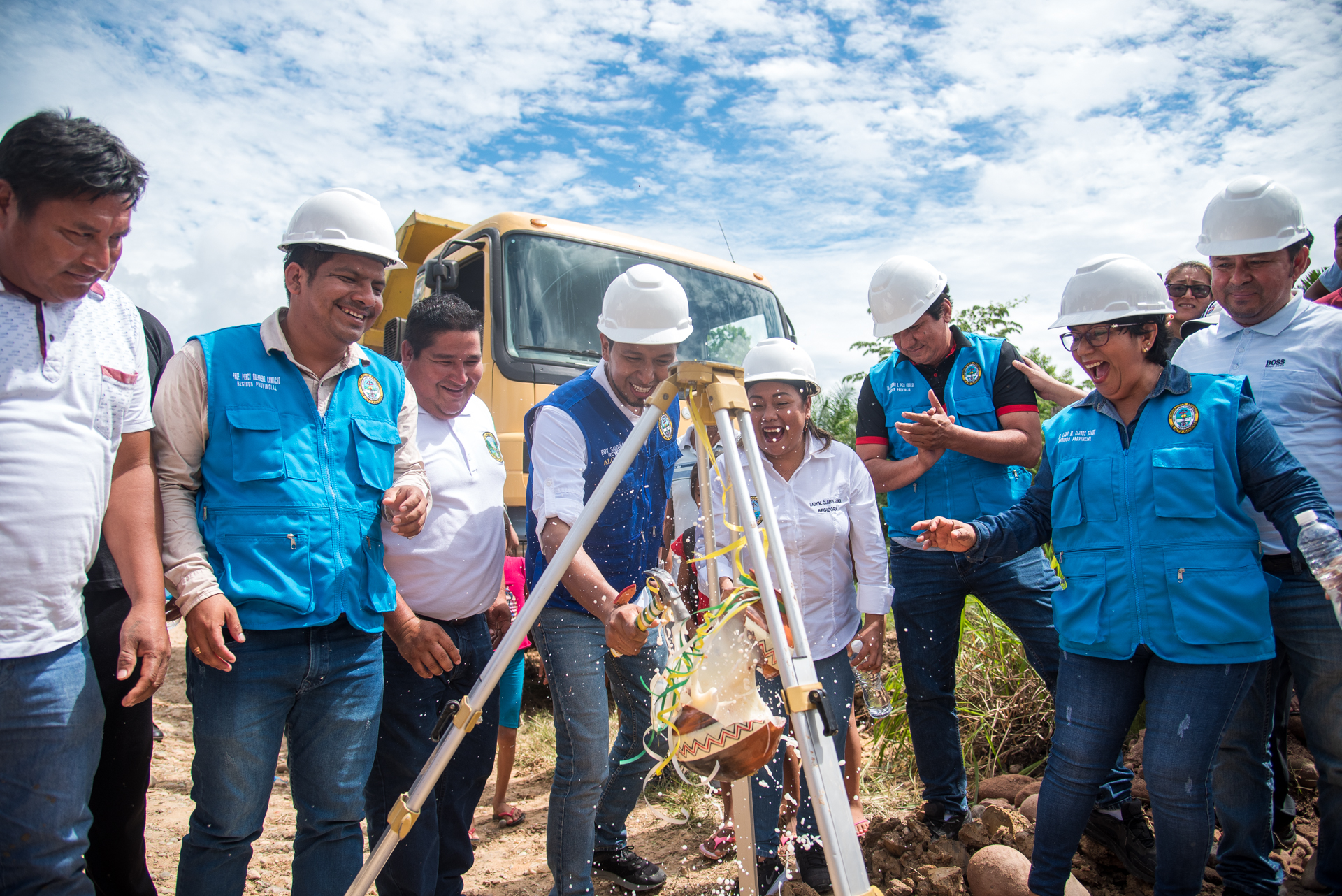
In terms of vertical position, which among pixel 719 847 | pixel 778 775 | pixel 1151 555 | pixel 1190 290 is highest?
pixel 1190 290

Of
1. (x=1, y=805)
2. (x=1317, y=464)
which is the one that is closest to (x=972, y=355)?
(x=1317, y=464)

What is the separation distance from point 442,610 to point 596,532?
0.54 meters

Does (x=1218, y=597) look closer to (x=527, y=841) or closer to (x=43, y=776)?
(x=43, y=776)

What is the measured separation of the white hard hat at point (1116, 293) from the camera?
238cm

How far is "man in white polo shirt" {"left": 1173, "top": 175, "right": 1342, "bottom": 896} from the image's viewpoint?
238 cm

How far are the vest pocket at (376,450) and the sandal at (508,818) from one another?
2313 millimetres

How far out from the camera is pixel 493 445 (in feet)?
9.53

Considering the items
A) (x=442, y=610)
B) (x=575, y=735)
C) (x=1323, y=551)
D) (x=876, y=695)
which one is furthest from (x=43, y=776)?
(x=876, y=695)

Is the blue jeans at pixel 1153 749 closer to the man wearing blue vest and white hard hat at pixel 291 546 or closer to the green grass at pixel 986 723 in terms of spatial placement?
Answer: the green grass at pixel 986 723

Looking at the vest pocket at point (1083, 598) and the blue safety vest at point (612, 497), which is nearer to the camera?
the vest pocket at point (1083, 598)

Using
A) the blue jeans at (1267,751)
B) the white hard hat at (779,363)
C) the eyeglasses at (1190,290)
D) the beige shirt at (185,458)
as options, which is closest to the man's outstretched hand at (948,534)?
the white hard hat at (779,363)

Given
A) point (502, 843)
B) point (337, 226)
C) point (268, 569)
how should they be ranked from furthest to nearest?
point (502, 843), point (337, 226), point (268, 569)

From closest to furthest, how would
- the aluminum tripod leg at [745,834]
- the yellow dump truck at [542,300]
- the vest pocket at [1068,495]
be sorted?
the aluminum tripod leg at [745,834] → the vest pocket at [1068,495] → the yellow dump truck at [542,300]

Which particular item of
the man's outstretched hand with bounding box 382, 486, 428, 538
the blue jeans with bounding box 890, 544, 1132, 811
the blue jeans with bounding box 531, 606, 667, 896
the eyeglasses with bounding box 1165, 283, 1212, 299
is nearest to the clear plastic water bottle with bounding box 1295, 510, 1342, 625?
the blue jeans with bounding box 890, 544, 1132, 811
